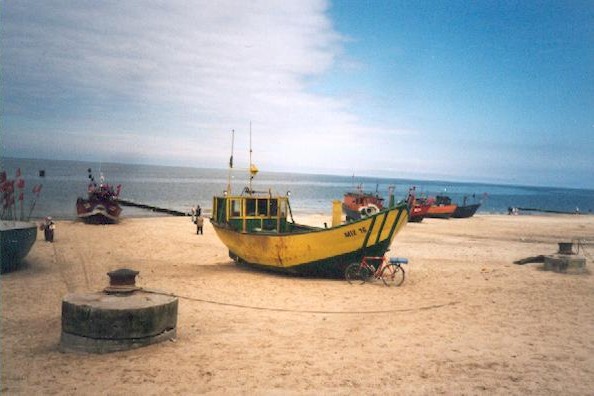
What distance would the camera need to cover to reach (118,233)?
27.2 metres

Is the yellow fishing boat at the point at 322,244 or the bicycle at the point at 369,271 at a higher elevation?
the yellow fishing boat at the point at 322,244

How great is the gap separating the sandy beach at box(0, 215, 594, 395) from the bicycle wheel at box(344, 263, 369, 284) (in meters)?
0.42

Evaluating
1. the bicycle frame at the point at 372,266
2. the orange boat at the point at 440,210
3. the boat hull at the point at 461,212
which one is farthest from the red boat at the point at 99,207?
the boat hull at the point at 461,212

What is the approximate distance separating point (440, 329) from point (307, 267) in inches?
229

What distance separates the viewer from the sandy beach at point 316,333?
697 centimetres

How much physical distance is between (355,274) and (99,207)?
22.7 metres

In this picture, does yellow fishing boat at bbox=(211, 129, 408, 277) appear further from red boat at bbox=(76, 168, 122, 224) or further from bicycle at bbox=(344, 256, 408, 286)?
red boat at bbox=(76, 168, 122, 224)

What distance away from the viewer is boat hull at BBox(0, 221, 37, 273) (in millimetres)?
13875

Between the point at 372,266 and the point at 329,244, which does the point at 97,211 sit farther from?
the point at 372,266

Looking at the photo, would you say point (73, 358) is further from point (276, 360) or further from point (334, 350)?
point (334, 350)

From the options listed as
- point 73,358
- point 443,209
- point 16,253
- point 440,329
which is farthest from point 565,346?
point 443,209

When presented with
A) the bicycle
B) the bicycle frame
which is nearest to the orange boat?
the bicycle

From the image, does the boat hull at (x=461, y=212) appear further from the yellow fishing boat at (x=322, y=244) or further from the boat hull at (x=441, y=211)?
the yellow fishing boat at (x=322, y=244)

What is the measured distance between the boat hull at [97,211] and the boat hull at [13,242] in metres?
16.9
